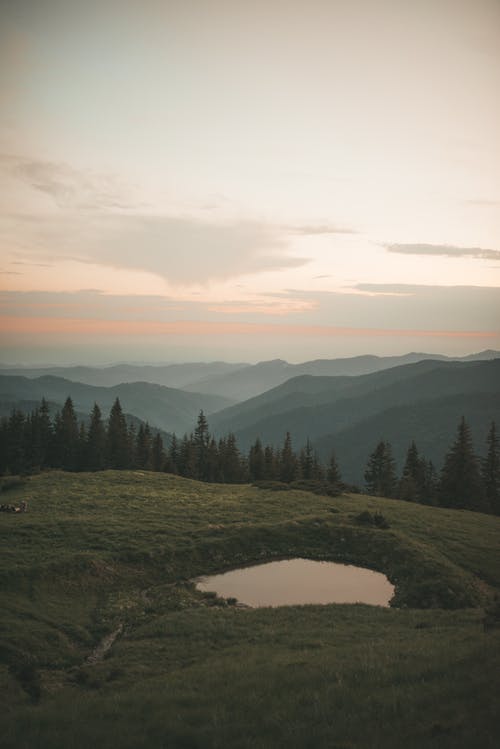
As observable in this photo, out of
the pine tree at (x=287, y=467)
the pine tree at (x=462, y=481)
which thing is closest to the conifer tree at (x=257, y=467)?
the pine tree at (x=287, y=467)

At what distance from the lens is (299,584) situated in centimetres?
2884

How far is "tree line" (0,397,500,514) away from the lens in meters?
71.0

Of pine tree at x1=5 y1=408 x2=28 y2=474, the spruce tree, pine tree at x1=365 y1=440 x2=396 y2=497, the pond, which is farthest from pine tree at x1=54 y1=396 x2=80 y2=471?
the pond

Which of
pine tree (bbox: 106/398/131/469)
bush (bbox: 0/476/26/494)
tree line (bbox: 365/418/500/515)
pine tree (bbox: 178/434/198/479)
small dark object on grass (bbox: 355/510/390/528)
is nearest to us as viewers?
small dark object on grass (bbox: 355/510/390/528)

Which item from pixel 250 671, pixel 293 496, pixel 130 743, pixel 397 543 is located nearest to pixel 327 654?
pixel 250 671

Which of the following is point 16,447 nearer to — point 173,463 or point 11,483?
point 173,463

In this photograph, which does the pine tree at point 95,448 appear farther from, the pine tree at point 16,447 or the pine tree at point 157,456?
the pine tree at point 16,447

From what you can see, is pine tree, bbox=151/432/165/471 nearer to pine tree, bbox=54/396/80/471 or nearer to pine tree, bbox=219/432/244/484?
pine tree, bbox=219/432/244/484

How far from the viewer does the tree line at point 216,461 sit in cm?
7100

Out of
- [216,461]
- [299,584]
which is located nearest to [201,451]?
[216,461]

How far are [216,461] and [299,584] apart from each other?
60.3m

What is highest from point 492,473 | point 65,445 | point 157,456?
point 65,445

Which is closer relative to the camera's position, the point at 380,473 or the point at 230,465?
the point at 380,473

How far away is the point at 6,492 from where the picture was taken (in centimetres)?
4644
